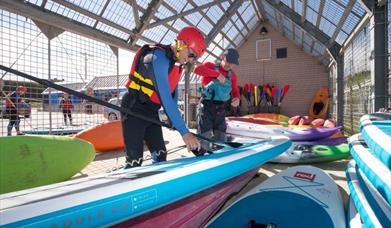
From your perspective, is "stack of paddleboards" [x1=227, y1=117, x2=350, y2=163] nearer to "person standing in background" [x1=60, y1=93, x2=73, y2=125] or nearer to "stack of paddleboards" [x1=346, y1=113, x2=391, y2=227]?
"stack of paddleboards" [x1=346, y1=113, x2=391, y2=227]

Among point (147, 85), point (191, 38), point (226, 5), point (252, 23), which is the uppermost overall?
point (252, 23)

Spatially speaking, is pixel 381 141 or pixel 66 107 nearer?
pixel 381 141

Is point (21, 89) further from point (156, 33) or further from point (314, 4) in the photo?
point (314, 4)

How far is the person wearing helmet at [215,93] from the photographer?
11.7ft

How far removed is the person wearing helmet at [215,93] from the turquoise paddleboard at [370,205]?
1.76 meters

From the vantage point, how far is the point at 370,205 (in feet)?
5.70

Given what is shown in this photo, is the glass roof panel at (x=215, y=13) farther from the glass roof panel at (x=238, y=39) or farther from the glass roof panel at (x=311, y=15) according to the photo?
the glass roof panel at (x=238, y=39)

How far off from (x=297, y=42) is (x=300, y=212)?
11314 mm

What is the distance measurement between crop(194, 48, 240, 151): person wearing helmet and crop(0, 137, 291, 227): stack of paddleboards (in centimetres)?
112

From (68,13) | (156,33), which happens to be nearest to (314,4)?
(156,33)

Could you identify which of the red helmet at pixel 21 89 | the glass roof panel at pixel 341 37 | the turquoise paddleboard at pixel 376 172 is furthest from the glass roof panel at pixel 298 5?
the red helmet at pixel 21 89

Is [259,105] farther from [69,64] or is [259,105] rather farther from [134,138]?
[134,138]

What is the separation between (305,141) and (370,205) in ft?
9.16

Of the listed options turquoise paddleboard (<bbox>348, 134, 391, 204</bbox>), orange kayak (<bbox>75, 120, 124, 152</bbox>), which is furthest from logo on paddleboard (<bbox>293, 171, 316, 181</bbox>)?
orange kayak (<bbox>75, 120, 124, 152</bbox>)
